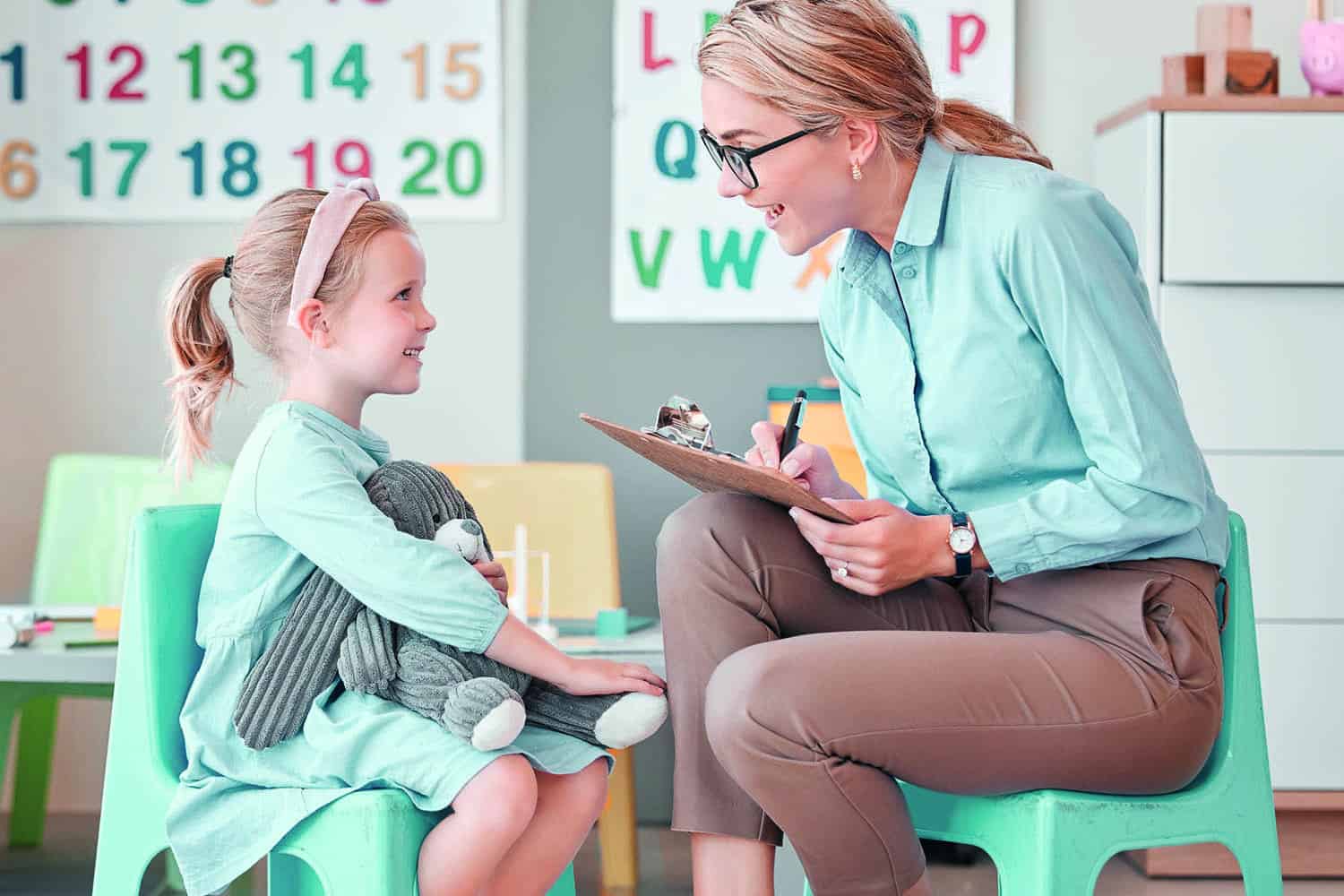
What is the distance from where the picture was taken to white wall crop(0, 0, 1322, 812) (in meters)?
2.95

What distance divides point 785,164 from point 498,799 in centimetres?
69

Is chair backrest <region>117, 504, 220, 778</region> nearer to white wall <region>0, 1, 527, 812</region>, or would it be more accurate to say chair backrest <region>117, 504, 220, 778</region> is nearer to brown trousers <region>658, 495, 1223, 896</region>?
brown trousers <region>658, 495, 1223, 896</region>

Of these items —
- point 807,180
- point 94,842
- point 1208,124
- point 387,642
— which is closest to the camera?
point 387,642

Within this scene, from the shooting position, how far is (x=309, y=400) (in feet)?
5.15

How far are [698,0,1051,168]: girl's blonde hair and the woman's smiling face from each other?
0.01 metres

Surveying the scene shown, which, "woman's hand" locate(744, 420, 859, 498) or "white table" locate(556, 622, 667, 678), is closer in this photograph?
"woman's hand" locate(744, 420, 859, 498)

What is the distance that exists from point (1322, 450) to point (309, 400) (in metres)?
1.86

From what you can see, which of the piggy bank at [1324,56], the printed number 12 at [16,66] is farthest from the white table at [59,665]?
→ the piggy bank at [1324,56]

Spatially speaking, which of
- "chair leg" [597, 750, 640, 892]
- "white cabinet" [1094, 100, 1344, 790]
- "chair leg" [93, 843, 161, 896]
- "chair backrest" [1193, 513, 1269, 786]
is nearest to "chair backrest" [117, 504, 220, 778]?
"chair leg" [93, 843, 161, 896]

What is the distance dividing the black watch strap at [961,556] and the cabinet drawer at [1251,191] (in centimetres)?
135

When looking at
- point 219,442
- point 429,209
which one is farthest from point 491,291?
point 219,442

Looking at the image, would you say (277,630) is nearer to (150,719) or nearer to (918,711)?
(150,719)

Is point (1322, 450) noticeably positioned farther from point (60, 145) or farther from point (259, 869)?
point (60, 145)

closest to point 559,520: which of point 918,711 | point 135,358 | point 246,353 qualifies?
point 246,353
